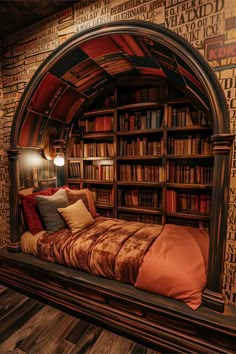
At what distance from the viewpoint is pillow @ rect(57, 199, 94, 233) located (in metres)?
2.25

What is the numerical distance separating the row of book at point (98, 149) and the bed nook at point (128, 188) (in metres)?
0.02

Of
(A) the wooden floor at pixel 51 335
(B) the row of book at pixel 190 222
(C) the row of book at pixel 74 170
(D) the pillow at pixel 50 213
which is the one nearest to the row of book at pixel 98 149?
(C) the row of book at pixel 74 170

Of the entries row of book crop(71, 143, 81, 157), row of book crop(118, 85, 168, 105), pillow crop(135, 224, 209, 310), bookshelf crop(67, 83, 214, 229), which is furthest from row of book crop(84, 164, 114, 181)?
pillow crop(135, 224, 209, 310)

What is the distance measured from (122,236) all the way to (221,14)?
77.0 inches

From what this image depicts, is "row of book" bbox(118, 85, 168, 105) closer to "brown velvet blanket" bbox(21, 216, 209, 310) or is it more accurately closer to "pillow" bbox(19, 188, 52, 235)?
"brown velvet blanket" bbox(21, 216, 209, 310)

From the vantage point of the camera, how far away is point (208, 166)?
95.0 inches

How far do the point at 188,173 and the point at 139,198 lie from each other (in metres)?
0.74

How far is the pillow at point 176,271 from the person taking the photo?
1497 millimetres

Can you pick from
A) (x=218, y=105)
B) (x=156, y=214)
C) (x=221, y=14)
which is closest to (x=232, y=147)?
(x=218, y=105)

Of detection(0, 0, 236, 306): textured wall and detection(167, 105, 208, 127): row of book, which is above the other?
detection(0, 0, 236, 306): textured wall

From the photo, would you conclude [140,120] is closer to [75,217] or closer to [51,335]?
[75,217]

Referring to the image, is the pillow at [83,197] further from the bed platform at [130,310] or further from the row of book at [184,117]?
the row of book at [184,117]

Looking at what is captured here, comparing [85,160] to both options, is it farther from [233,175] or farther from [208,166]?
[233,175]

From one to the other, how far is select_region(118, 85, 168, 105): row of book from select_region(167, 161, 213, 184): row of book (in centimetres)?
86
